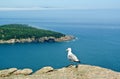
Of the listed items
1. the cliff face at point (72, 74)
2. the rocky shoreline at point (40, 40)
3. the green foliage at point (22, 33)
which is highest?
the cliff face at point (72, 74)

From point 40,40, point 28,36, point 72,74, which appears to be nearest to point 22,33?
point 28,36

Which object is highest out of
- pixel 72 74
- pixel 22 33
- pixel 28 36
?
pixel 72 74

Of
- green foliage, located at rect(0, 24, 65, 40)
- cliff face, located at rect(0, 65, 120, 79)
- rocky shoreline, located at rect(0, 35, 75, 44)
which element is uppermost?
cliff face, located at rect(0, 65, 120, 79)

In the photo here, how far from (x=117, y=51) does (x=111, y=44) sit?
1817 cm

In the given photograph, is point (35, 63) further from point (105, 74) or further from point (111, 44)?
point (105, 74)

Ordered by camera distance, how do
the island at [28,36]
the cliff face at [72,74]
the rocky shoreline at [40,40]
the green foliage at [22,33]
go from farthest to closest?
the green foliage at [22,33] < the island at [28,36] < the rocky shoreline at [40,40] < the cliff face at [72,74]

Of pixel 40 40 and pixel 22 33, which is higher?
pixel 22 33

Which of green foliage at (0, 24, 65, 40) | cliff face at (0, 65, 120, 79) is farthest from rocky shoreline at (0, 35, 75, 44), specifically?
cliff face at (0, 65, 120, 79)

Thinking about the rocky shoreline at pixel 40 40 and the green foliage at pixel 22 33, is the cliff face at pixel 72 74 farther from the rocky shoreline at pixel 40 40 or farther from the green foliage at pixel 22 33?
the green foliage at pixel 22 33

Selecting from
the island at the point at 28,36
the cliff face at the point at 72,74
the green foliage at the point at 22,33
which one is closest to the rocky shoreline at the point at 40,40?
the island at the point at 28,36

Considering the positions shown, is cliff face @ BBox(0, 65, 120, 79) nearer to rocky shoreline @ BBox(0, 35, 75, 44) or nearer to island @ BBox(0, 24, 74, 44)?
rocky shoreline @ BBox(0, 35, 75, 44)

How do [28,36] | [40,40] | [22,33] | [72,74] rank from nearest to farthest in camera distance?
[72,74], [40,40], [28,36], [22,33]

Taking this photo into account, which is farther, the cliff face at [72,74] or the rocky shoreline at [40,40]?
the rocky shoreline at [40,40]

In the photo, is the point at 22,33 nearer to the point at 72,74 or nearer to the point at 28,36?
the point at 28,36
